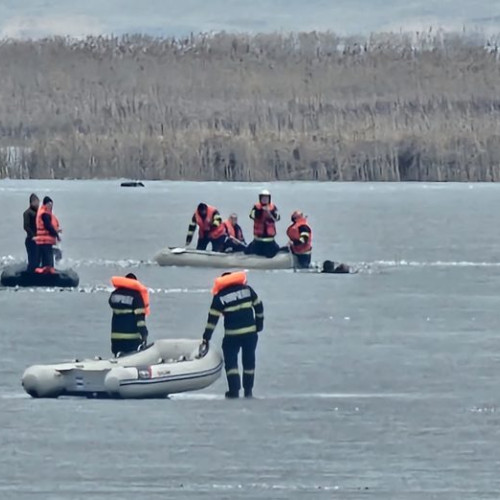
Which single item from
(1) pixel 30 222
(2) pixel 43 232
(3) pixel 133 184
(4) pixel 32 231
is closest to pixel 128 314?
(2) pixel 43 232

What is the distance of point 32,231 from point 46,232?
18.6 inches

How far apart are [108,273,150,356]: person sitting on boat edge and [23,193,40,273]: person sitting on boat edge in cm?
931

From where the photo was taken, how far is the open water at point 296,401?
12.5 meters

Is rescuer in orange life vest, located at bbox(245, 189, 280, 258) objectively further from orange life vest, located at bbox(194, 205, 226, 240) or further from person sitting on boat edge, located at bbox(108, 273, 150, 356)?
person sitting on boat edge, located at bbox(108, 273, 150, 356)

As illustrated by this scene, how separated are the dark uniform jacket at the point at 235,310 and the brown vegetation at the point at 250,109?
43975 millimetres

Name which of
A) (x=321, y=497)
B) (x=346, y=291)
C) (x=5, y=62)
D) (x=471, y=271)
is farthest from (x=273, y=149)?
(x=321, y=497)

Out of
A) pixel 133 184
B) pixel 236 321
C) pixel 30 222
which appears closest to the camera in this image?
pixel 236 321

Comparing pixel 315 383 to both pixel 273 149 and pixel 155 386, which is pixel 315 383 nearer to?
pixel 155 386

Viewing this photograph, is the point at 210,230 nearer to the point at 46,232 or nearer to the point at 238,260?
the point at 238,260

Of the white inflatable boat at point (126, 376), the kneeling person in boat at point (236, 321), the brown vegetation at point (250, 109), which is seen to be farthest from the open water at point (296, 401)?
the brown vegetation at point (250, 109)

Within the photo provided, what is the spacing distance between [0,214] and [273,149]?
1135 cm

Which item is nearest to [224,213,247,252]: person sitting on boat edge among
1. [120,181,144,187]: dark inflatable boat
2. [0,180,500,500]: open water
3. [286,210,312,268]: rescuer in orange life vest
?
[0,180,500,500]: open water

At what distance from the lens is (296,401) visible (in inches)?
612

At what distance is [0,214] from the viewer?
5444 cm
